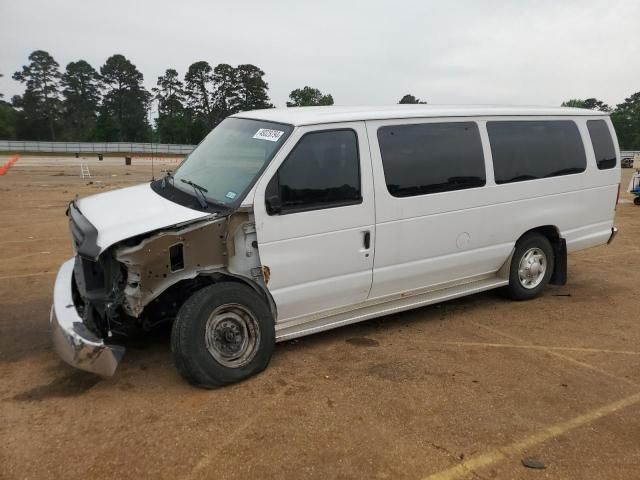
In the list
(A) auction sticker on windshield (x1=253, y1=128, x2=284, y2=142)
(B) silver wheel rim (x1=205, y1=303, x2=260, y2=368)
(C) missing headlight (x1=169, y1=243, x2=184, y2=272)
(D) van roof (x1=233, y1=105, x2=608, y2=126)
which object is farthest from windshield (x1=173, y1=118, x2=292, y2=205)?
(B) silver wheel rim (x1=205, y1=303, x2=260, y2=368)

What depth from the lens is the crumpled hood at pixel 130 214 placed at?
371cm

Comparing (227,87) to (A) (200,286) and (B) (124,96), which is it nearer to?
(B) (124,96)

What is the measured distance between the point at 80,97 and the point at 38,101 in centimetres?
621

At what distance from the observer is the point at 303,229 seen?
13.9 ft

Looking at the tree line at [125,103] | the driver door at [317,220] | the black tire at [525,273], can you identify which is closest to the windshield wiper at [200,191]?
the driver door at [317,220]

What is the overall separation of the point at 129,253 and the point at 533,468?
2845 millimetres

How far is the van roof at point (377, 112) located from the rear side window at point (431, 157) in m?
0.11

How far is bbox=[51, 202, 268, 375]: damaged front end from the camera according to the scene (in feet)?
12.1

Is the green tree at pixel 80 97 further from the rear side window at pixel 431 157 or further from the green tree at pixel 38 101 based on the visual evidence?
the rear side window at pixel 431 157

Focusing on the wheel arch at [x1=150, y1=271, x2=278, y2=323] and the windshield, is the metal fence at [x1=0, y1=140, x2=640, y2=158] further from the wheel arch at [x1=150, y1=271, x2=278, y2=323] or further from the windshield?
the wheel arch at [x1=150, y1=271, x2=278, y2=323]

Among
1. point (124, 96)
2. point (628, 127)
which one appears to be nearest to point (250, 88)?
point (124, 96)

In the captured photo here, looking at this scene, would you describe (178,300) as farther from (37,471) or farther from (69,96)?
(69,96)

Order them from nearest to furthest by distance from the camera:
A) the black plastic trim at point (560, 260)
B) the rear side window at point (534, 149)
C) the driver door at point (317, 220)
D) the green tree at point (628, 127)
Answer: the driver door at point (317, 220) < the rear side window at point (534, 149) < the black plastic trim at point (560, 260) < the green tree at point (628, 127)

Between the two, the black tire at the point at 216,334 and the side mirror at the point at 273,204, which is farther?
the side mirror at the point at 273,204
